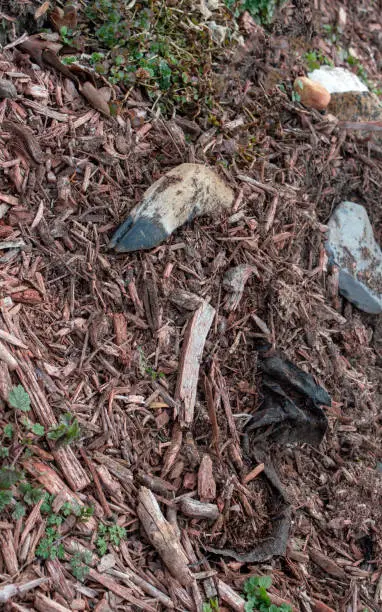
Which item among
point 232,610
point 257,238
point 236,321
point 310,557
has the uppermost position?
point 257,238

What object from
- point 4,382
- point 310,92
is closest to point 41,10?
point 310,92

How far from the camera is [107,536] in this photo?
8.18 feet

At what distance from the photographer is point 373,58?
17.1 ft

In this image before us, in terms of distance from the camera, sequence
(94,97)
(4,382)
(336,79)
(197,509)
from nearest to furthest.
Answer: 1. (4,382)
2. (197,509)
3. (94,97)
4. (336,79)

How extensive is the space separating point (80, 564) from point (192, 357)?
1134 mm

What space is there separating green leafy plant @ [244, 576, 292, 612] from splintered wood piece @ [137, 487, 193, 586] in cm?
29

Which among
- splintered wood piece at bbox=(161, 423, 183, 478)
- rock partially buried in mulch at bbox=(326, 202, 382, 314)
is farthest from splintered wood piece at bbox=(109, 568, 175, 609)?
rock partially buried in mulch at bbox=(326, 202, 382, 314)

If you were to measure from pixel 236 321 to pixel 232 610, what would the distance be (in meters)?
1.43

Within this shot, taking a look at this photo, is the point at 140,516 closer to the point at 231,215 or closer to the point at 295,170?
the point at 231,215

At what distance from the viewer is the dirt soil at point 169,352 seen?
251cm

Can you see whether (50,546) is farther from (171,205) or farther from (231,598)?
(171,205)

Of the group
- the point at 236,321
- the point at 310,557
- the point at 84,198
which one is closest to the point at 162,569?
the point at 310,557

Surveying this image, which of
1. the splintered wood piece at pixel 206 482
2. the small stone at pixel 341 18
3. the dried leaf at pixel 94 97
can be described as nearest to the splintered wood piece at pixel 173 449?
the splintered wood piece at pixel 206 482

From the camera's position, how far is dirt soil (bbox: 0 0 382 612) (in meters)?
2.51
